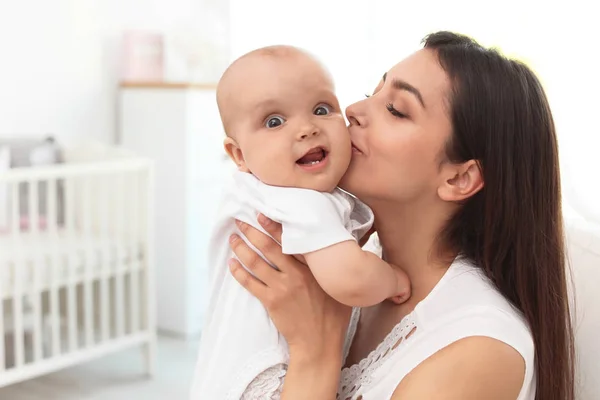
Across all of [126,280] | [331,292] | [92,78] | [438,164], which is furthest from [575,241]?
[92,78]

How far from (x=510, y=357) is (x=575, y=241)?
0.37m

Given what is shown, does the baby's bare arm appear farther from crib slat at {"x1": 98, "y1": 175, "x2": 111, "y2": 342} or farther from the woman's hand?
crib slat at {"x1": 98, "y1": 175, "x2": 111, "y2": 342}

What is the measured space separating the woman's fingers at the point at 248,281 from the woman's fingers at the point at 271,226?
77 mm

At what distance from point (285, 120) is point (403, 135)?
20cm

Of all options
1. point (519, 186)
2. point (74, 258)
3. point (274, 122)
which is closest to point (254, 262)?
point (274, 122)

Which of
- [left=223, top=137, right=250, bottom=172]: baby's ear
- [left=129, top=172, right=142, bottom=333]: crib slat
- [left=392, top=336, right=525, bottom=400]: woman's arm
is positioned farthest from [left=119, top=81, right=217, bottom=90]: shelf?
[left=392, top=336, right=525, bottom=400]: woman's arm

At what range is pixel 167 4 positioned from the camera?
423 centimetres

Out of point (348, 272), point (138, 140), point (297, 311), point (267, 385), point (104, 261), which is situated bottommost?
point (104, 261)

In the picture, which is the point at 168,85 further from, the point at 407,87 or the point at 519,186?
the point at 519,186

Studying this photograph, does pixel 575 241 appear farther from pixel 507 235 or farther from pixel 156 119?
pixel 156 119

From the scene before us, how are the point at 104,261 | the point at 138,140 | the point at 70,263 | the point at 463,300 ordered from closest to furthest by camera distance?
1. the point at 463,300
2. the point at 70,263
3. the point at 104,261
4. the point at 138,140

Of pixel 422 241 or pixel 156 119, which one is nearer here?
pixel 422 241

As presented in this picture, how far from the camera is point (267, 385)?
126cm

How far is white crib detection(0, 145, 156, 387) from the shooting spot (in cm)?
283
